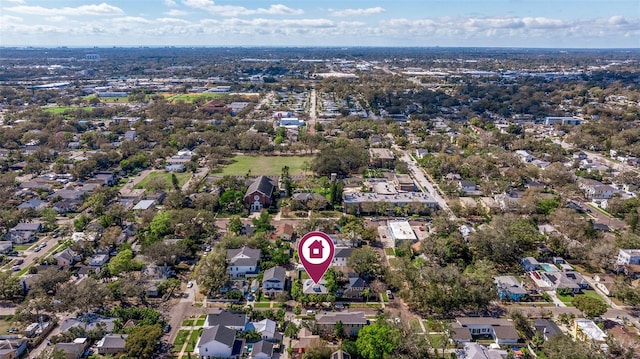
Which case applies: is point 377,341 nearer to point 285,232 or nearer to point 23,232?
point 285,232

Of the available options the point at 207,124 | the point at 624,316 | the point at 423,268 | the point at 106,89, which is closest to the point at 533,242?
the point at 624,316

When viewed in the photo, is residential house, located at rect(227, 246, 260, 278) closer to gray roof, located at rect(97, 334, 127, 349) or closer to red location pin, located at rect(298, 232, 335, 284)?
gray roof, located at rect(97, 334, 127, 349)

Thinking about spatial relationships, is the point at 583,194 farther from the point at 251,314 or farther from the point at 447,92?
the point at 447,92

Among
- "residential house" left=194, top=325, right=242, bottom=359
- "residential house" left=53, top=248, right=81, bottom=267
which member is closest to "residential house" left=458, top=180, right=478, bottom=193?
"residential house" left=194, top=325, right=242, bottom=359

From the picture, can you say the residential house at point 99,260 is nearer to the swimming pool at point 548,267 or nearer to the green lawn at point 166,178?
the green lawn at point 166,178

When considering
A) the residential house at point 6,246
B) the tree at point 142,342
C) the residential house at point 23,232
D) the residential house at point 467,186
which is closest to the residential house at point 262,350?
the tree at point 142,342

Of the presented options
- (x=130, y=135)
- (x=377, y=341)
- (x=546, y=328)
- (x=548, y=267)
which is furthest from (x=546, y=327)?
(x=130, y=135)
